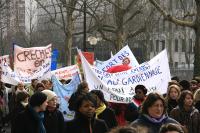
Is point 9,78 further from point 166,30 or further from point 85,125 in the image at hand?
point 166,30

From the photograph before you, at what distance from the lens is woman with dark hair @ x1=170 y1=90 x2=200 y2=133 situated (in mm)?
7645

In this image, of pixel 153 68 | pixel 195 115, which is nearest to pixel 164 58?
pixel 153 68

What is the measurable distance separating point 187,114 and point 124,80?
152 inches

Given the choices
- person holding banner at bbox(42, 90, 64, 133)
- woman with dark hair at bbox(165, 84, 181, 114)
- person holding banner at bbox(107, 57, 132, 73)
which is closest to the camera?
person holding banner at bbox(42, 90, 64, 133)

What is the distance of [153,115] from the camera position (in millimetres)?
6102

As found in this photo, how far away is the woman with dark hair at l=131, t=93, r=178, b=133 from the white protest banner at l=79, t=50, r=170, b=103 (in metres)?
4.79

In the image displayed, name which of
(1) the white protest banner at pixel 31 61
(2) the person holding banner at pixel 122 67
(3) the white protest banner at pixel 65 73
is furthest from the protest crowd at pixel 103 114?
(3) the white protest banner at pixel 65 73

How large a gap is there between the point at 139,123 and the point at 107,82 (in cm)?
551

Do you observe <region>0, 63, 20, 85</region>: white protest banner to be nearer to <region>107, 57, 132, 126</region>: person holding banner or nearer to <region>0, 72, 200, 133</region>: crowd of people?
<region>107, 57, 132, 126</region>: person holding banner

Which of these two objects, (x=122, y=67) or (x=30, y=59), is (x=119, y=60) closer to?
(x=122, y=67)

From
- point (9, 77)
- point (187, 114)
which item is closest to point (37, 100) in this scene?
point (187, 114)

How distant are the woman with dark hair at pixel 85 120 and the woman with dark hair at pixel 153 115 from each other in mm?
482

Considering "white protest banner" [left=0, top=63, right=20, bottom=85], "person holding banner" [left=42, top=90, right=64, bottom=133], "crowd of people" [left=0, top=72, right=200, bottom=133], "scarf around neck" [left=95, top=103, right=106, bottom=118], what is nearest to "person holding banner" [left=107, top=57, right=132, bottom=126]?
"crowd of people" [left=0, top=72, right=200, bottom=133]

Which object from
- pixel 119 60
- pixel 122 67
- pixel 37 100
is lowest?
pixel 37 100
